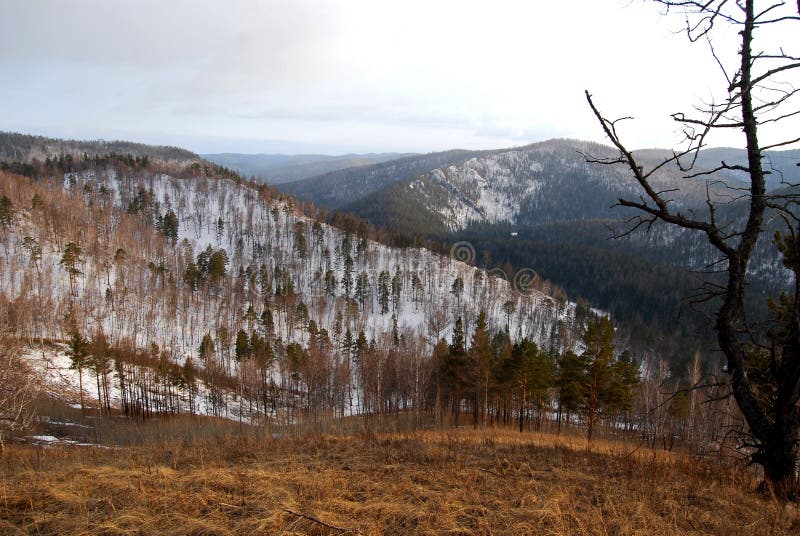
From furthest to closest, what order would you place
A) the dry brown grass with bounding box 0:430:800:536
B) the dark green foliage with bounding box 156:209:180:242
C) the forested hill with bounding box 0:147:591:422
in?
the dark green foliage with bounding box 156:209:180:242, the forested hill with bounding box 0:147:591:422, the dry brown grass with bounding box 0:430:800:536

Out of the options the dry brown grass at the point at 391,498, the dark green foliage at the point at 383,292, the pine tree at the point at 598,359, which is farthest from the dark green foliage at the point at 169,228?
the dry brown grass at the point at 391,498

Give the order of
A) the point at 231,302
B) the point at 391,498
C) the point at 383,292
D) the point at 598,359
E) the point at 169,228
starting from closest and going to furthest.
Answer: the point at 391,498 < the point at 598,359 < the point at 231,302 < the point at 383,292 < the point at 169,228

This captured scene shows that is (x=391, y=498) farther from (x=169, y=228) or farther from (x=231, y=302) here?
(x=169, y=228)

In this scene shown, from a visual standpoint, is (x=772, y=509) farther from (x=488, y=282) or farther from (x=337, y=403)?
(x=488, y=282)

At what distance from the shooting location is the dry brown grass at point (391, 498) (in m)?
4.42

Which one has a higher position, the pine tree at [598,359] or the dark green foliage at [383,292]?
the pine tree at [598,359]

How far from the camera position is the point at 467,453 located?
834 centimetres

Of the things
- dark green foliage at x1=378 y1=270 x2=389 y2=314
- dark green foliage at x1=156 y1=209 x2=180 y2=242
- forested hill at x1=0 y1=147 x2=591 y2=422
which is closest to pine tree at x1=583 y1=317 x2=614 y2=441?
forested hill at x1=0 y1=147 x2=591 y2=422

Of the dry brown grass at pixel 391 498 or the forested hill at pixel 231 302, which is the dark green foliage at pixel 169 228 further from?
the dry brown grass at pixel 391 498

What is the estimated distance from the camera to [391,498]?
5211 mm

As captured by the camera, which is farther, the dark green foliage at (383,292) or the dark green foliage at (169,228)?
the dark green foliage at (169,228)

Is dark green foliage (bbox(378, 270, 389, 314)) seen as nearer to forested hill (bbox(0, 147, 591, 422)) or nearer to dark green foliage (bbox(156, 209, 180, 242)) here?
forested hill (bbox(0, 147, 591, 422))

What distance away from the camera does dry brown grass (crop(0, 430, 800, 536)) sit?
14.5 ft

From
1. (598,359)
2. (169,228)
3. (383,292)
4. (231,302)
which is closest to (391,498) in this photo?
(598,359)
